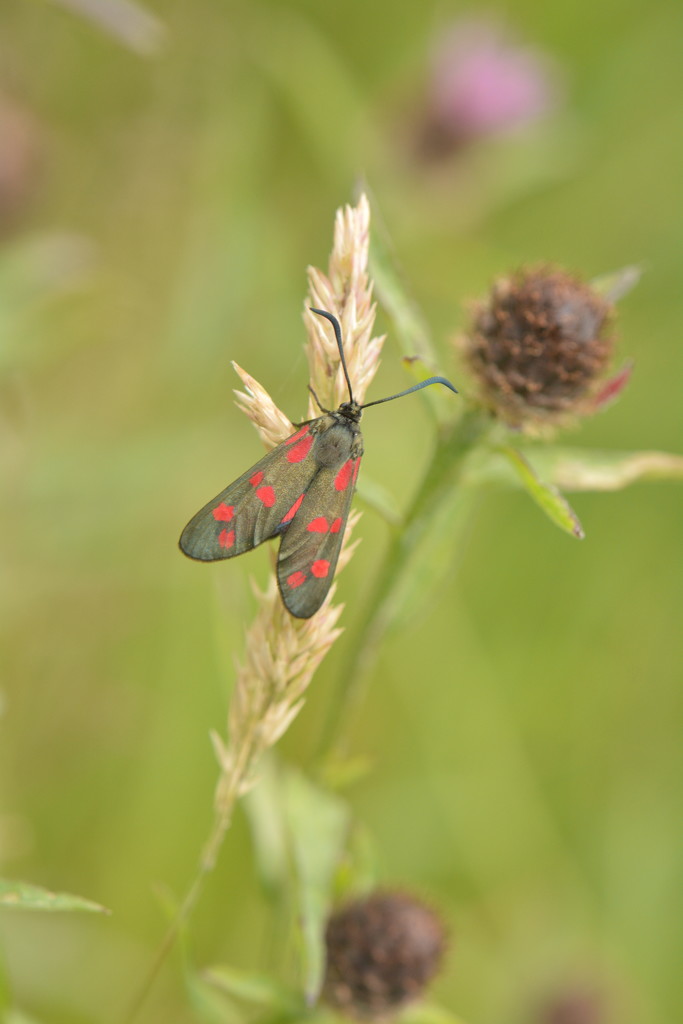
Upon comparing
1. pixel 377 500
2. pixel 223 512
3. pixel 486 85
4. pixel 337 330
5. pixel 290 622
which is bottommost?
pixel 290 622

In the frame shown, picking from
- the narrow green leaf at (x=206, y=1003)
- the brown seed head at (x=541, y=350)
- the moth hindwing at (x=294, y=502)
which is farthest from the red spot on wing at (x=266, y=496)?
the narrow green leaf at (x=206, y=1003)

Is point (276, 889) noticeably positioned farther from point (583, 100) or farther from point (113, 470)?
point (583, 100)

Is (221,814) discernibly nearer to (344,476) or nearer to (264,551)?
(344,476)

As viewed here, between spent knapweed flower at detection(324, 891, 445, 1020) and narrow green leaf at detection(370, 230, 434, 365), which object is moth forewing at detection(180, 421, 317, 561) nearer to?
narrow green leaf at detection(370, 230, 434, 365)

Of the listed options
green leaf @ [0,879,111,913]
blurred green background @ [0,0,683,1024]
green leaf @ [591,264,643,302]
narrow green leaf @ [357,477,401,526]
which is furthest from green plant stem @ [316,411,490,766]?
blurred green background @ [0,0,683,1024]

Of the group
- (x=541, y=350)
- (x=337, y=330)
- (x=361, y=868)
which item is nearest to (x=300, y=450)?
(x=337, y=330)

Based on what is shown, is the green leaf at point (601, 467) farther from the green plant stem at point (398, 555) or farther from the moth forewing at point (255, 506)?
the moth forewing at point (255, 506)
